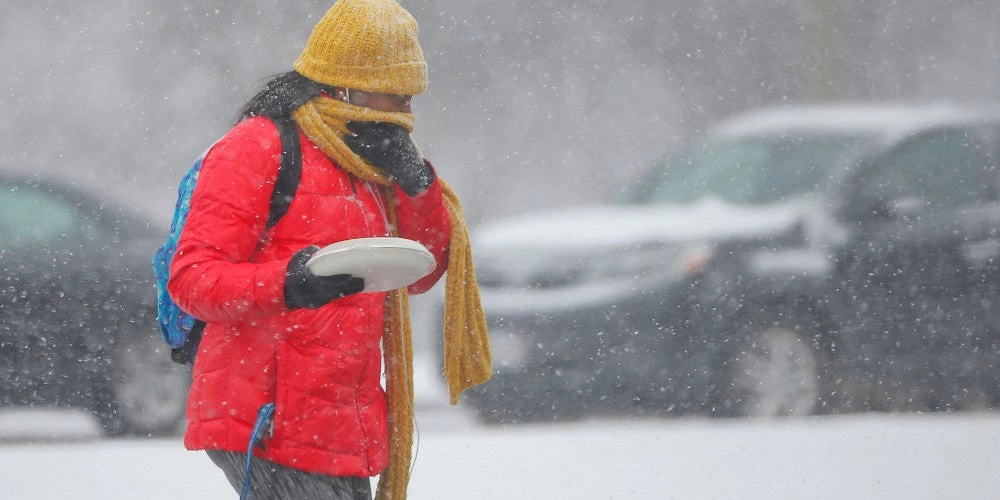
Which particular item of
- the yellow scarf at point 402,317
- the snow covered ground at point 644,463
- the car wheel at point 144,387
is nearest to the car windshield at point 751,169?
the snow covered ground at point 644,463

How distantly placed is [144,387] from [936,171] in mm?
4149

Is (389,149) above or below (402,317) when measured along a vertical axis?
above

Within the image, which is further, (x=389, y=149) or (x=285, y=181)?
(x=389, y=149)

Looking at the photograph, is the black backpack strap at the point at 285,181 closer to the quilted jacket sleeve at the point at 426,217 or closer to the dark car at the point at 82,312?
the quilted jacket sleeve at the point at 426,217

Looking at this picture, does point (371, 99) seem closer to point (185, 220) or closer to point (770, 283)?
point (185, 220)

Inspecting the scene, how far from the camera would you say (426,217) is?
8.66ft

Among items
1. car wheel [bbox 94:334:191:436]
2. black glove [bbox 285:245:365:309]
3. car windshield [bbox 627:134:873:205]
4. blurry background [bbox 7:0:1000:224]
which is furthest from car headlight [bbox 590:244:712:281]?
black glove [bbox 285:245:365:309]

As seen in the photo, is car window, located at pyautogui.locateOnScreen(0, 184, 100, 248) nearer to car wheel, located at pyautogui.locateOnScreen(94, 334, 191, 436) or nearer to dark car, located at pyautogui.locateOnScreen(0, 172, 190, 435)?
dark car, located at pyautogui.locateOnScreen(0, 172, 190, 435)

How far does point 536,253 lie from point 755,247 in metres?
1.09

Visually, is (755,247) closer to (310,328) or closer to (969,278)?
(969,278)

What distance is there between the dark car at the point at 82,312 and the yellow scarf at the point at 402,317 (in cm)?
380

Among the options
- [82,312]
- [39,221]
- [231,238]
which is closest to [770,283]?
[82,312]

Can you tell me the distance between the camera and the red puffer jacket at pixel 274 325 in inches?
89.5

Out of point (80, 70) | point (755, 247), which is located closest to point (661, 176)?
point (755, 247)
